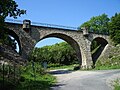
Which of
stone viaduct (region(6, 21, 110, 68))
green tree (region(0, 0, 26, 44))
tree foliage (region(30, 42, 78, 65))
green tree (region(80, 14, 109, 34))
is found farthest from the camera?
tree foliage (region(30, 42, 78, 65))

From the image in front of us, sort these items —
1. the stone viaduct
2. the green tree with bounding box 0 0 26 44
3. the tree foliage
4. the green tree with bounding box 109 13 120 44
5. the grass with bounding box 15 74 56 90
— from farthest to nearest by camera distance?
1. the tree foliage
2. the green tree with bounding box 109 13 120 44
3. the stone viaduct
4. the grass with bounding box 15 74 56 90
5. the green tree with bounding box 0 0 26 44

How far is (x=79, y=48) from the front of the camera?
3934 centimetres

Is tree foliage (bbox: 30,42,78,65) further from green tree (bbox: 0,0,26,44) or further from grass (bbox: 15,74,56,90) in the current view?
green tree (bbox: 0,0,26,44)

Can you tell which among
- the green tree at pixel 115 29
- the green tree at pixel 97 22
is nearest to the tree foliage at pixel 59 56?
the green tree at pixel 97 22

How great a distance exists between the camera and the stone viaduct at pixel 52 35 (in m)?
31.7

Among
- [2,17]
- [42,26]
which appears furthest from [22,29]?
[2,17]

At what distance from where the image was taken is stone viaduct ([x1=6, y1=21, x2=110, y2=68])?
104ft

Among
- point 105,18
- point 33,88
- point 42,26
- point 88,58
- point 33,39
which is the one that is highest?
point 105,18

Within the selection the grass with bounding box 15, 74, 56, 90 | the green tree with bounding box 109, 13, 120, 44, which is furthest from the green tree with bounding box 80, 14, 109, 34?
the grass with bounding box 15, 74, 56, 90

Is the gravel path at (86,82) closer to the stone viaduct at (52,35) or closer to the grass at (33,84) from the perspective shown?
the grass at (33,84)

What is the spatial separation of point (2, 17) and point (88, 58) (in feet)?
93.4

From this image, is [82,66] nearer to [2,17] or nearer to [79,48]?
[79,48]

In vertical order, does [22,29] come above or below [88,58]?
above

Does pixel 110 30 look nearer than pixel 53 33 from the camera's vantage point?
No
